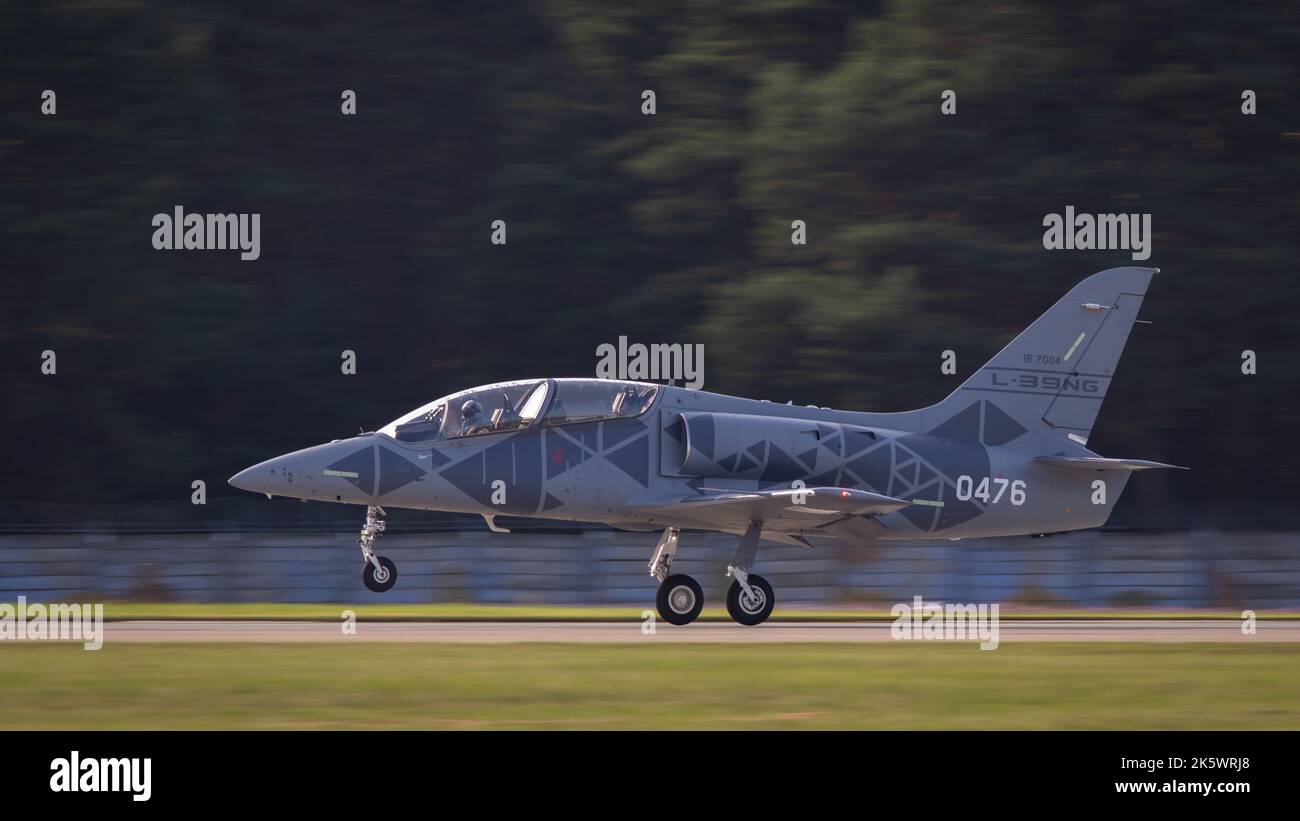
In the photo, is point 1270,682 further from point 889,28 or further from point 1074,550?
point 889,28

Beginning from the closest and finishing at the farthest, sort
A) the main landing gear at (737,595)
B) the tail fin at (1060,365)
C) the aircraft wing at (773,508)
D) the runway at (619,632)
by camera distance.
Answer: the runway at (619,632) → the aircraft wing at (773,508) → the main landing gear at (737,595) → the tail fin at (1060,365)

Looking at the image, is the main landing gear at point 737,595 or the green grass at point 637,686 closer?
the green grass at point 637,686

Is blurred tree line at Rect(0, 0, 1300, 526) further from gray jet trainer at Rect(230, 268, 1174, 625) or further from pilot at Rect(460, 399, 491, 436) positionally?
pilot at Rect(460, 399, 491, 436)

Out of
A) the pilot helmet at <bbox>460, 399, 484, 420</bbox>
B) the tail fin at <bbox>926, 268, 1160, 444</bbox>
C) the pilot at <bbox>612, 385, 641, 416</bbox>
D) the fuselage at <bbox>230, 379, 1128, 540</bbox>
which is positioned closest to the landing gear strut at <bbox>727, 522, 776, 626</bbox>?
the fuselage at <bbox>230, 379, 1128, 540</bbox>

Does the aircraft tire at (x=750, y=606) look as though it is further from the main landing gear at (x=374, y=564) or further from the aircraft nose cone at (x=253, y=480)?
the aircraft nose cone at (x=253, y=480)

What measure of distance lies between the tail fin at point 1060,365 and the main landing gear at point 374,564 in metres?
7.14

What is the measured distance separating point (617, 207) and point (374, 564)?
15.5 metres

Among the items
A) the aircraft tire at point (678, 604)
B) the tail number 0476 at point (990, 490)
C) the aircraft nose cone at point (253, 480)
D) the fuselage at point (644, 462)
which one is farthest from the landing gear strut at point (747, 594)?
the aircraft nose cone at point (253, 480)

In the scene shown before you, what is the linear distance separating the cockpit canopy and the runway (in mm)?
2393

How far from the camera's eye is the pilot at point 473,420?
59.4ft

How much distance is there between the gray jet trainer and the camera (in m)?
18.0

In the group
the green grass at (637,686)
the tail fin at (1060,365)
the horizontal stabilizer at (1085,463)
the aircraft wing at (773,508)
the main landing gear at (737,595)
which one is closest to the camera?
the green grass at (637,686)

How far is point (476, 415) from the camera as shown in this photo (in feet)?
59.6

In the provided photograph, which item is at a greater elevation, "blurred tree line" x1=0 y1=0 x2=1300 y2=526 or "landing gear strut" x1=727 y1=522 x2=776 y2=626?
"blurred tree line" x1=0 y1=0 x2=1300 y2=526
